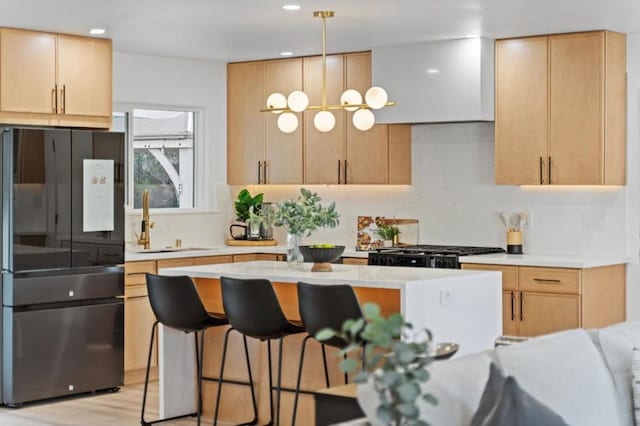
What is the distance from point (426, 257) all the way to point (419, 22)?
1.61m

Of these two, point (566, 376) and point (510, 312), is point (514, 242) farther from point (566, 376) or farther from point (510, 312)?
point (566, 376)

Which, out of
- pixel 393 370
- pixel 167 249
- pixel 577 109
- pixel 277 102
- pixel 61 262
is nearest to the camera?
pixel 393 370

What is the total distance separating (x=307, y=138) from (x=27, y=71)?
2334 millimetres

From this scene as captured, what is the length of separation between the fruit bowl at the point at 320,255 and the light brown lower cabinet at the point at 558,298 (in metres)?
1.61

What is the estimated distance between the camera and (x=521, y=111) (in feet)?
23.3

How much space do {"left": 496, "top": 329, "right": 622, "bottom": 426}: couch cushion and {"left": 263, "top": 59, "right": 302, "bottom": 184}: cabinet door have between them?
188 inches

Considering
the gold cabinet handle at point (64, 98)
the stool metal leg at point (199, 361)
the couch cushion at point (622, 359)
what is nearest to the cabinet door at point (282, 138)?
the gold cabinet handle at point (64, 98)

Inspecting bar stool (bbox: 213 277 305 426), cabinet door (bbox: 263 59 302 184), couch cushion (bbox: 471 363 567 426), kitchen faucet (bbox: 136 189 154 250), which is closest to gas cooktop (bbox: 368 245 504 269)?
cabinet door (bbox: 263 59 302 184)

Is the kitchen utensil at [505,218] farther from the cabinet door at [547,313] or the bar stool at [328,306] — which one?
the bar stool at [328,306]

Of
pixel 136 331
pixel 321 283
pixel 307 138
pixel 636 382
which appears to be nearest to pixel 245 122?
pixel 307 138

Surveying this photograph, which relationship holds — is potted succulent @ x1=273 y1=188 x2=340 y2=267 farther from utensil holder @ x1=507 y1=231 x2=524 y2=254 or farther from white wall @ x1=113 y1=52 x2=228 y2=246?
white wall @ x1=113 y1=52 x2=228 y2=246

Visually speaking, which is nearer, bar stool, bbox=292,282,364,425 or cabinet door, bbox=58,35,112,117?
bar stool, bbox=292,282,364,425

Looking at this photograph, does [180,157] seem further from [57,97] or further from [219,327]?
[219,327]

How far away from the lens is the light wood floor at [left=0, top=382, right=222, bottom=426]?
20.0ft
